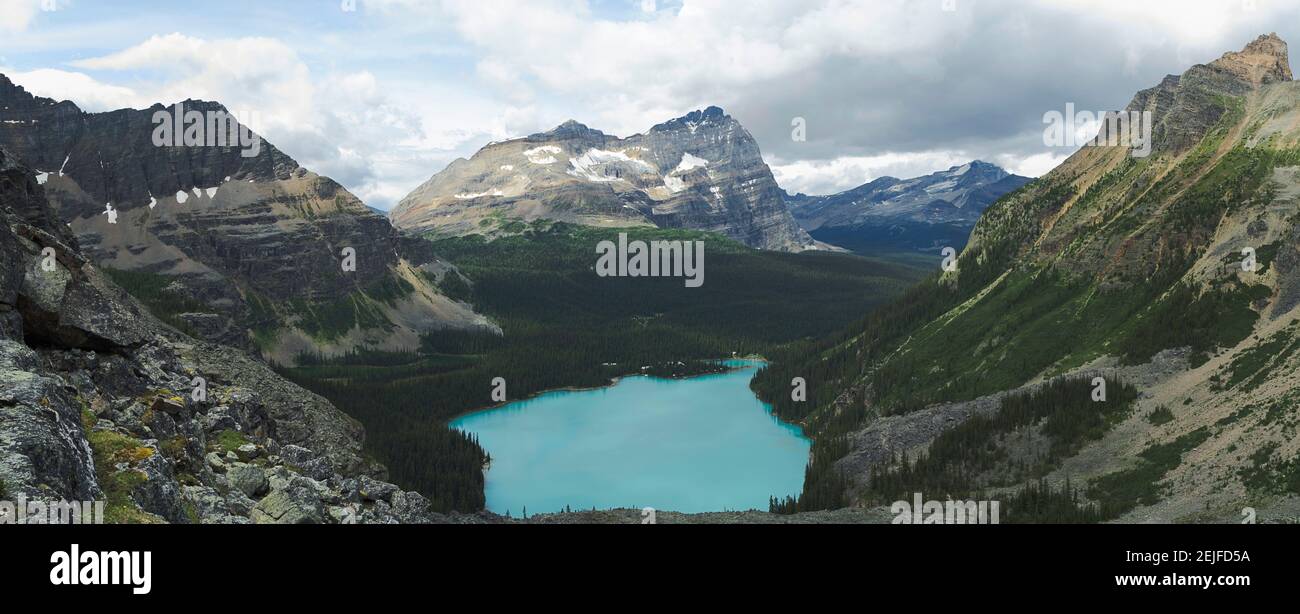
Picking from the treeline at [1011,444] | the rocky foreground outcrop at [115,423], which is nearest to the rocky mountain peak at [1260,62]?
the treeline at [1011,444]

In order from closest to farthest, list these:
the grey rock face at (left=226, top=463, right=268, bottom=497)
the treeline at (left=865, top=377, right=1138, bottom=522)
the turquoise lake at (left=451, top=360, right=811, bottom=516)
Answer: the grey rock face at (left=226, top=463, right=268, bottom=497)
the treeline at (left=865, top=377, right=1138, bottom=522)
the turquoise lake at (left=451, top=360, right=811, bottom=516)

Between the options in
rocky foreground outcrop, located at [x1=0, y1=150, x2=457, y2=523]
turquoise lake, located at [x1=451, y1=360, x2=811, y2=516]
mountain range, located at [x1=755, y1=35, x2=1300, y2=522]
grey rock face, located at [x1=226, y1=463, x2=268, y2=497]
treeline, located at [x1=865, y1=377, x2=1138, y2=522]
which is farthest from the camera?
turquoise lake, located at [x1=451, y1=360, x2=811, y2=516]

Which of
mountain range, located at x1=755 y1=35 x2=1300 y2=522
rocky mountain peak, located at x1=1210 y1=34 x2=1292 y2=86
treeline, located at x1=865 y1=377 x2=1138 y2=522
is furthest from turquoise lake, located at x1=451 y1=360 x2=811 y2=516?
rocky mountain peak, located at x1=1210 y1=34 x2=1292 y2=86

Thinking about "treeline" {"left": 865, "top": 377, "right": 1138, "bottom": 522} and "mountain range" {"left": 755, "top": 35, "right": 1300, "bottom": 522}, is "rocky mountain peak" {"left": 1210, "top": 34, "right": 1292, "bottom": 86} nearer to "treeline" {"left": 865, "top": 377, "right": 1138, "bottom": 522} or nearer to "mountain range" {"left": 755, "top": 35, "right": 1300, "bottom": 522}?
"mountain range" {"left": 755, "top": 35, "right": 1300, "bottom": 522}

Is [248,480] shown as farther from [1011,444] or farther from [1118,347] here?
[1118,347]
